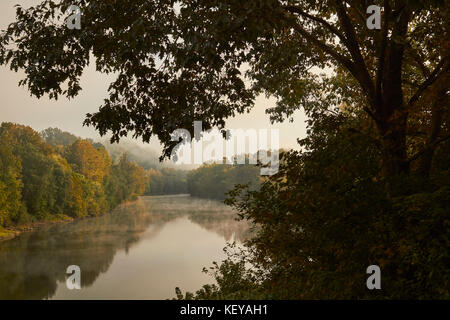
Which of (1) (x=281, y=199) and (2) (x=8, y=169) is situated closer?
(1) (x=281, y=199)

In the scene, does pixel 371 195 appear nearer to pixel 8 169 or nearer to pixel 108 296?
pixel 108 296

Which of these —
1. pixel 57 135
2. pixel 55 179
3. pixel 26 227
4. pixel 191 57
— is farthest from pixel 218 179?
pixel 191 57

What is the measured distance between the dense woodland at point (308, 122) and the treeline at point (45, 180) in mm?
38498

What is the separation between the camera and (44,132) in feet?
488

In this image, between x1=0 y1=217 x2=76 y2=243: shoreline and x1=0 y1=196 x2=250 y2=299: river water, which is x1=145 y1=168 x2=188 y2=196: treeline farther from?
x1=0 y1=196 x2=250 y2=299: river water

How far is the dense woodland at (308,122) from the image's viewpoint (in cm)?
573

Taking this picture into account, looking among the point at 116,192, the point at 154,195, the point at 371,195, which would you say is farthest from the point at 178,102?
the point at 154,195

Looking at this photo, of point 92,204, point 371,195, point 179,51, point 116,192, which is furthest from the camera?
point 116,192

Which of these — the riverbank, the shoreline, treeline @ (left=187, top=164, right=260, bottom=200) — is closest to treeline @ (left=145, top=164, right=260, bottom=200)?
treeline @ (left=187, top=164, right=260, bottom=200)

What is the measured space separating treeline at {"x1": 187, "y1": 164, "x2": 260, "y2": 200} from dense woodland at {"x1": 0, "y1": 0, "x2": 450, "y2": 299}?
7099 cm

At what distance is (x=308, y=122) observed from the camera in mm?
8039

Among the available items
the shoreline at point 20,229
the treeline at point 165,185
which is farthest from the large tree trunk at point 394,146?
the treeline at point 165,185

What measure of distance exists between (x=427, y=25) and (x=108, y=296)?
65.5ft

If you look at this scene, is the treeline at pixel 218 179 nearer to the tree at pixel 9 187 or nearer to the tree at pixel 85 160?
the tree at pixel 85 160
